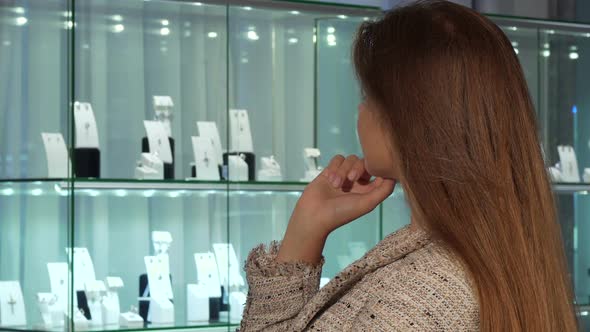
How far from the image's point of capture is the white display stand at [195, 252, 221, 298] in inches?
119

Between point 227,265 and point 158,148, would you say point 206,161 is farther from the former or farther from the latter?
point 227,265

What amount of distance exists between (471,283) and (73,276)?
1.85 meters

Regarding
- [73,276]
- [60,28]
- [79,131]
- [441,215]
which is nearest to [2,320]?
[73,276]

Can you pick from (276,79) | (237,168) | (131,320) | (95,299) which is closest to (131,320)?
(131,320)

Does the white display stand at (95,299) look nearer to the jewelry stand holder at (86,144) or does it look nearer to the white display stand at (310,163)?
the jewelry stand holder at (86,144)

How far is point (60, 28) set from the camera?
2785mm

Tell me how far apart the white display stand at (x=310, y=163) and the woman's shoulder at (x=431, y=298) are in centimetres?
216

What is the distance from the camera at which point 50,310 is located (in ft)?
8.96

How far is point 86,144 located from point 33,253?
0.34 m

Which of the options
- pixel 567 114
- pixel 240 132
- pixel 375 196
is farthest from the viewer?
pixel 567 114

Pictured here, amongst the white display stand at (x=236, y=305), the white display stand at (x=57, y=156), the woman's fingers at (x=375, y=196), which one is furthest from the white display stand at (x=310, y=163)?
the woman's fingers at (x=375, y=196)

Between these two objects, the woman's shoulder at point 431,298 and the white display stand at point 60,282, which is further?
the white display stand at point 60,282

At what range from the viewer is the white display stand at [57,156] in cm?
268

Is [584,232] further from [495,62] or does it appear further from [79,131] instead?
[495,62]
